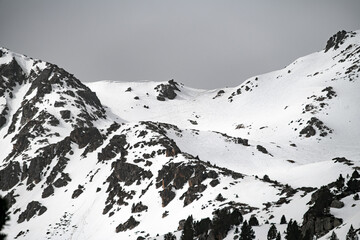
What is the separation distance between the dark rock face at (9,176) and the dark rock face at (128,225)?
5484 cm

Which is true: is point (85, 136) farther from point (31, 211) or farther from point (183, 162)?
point (183, 162)

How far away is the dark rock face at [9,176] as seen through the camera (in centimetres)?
12331

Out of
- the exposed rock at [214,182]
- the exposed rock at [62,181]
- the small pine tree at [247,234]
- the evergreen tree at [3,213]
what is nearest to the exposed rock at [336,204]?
the small pine tree at [247,234]

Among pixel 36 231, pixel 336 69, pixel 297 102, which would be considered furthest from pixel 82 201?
pixel 336 69

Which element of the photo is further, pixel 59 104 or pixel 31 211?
pixel 59 104

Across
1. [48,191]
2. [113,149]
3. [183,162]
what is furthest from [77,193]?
[183,162]

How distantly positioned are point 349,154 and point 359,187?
62.5 meters

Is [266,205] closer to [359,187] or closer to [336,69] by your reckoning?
[359,187]

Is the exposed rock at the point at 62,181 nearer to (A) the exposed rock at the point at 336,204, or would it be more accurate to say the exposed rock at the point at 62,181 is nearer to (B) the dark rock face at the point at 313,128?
(B) the dark rock face at the point at 313,128

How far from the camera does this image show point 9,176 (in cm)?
12456

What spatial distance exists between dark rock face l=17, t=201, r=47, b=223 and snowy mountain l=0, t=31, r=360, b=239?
36cm

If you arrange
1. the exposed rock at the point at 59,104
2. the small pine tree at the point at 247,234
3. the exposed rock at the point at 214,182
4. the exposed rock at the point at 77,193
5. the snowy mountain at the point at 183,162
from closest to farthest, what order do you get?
the small pine tree at the point at 247,234
the snowy mountain at the point at 183,162
the exposed rock at the point at 214,182
the exposed rock at the point at 77,193
the exposed rock at the point at 59,104

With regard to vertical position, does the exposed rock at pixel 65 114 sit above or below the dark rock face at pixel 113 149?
above

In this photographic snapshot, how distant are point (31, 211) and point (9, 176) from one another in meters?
22.9
